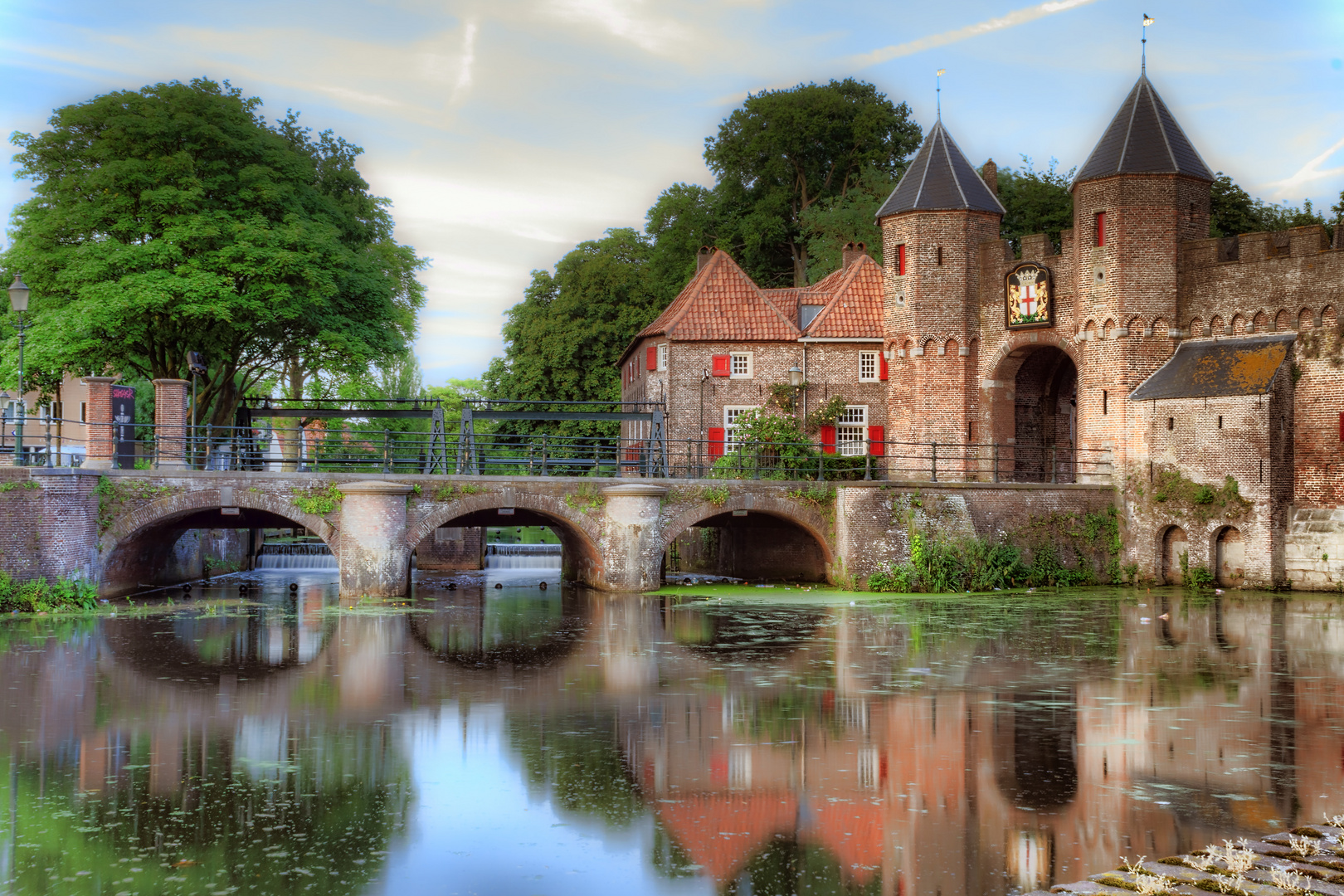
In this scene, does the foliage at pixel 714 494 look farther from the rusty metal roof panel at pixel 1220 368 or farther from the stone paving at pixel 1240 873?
the stone paving at pixel 1240 873

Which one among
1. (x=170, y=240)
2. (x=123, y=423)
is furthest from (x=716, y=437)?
(x=123, y=423)

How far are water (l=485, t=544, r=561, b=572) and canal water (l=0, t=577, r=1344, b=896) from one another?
55.0ft

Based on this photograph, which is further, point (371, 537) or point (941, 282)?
point (941, 282)

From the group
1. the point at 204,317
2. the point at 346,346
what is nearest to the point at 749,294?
the point at 346,346

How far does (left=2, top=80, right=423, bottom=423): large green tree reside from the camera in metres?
25.6

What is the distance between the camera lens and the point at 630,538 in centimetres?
2328

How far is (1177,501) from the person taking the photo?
25.7m

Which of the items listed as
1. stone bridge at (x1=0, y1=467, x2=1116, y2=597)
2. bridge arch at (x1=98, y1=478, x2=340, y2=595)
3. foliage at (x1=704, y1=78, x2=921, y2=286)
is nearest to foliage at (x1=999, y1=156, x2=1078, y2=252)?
foliage at (x1=704, y1=78, x2=921, y2=286)

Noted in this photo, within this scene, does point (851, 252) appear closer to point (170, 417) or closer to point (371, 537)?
point (371, 537)

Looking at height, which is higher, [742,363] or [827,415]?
[742,363]

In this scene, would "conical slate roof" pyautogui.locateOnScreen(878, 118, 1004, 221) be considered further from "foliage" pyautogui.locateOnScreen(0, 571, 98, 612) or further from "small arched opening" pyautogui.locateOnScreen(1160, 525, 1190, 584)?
"foliage" pyautogui.locateOnScreen(0, 571, 98, 612)

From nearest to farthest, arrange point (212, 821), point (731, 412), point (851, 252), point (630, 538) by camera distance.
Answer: point (212, 821) → point (630, 538) → point (731, 412) → point (851, 252)

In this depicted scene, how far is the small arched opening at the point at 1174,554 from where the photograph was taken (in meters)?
25.8

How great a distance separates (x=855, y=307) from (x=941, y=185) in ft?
15.3
